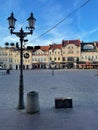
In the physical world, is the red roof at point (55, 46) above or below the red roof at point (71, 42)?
below

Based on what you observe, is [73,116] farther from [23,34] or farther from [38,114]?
[23,34]

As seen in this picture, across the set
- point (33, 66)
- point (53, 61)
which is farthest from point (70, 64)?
point (33, 66)

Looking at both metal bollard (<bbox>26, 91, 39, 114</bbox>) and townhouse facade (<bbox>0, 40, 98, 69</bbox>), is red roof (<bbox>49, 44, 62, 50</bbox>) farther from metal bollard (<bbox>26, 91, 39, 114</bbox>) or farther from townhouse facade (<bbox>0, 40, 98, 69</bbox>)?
metal bollard (<bbox>26, 91, 39, 114</bbox>)

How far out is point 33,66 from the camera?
304 ft

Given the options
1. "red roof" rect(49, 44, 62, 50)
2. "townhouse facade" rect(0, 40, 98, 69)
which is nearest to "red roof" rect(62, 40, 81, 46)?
"townhouse facade" rect(0, 40, 98, 69)

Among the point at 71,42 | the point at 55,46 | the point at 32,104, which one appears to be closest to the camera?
the point at 32,104

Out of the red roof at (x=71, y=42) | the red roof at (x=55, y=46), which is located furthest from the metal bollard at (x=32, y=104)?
the red roof at (x=55, y=46)

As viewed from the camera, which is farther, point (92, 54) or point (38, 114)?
point (92, 54)

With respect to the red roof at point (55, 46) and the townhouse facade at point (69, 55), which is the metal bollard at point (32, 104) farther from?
the red roof at point (55, 46)

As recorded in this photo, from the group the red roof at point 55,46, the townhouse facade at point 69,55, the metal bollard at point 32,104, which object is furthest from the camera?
the red roof at point 55,46

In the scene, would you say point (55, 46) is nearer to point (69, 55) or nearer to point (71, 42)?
point (71, 42)

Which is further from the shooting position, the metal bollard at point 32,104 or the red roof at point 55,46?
the red roof at point 55,46

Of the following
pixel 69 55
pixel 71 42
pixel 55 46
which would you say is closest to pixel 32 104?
pixel 69 55

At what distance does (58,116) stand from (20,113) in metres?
1.41
